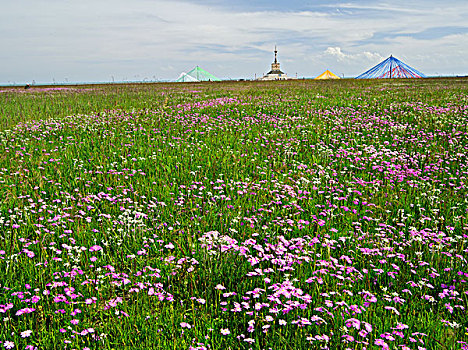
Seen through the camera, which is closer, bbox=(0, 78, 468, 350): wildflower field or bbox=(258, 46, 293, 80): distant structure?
bbox=(0, 78, 468, 350): wildflower field

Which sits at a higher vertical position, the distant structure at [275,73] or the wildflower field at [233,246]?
the distant structure at [275,73]

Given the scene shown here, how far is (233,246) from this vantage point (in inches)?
155

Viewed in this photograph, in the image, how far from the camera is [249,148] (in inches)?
354

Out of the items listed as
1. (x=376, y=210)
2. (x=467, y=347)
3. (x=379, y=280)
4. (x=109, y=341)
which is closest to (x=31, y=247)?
(x=109, y=341)

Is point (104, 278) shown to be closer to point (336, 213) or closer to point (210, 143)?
point (336, 213)

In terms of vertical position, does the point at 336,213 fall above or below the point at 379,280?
above

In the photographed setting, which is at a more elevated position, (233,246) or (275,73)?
(275,73)

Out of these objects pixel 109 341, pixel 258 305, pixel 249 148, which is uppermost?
pixel 249 148

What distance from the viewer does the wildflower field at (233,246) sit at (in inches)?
116

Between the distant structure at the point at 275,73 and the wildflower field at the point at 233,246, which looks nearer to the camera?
the wildflower field at the point at 233,246

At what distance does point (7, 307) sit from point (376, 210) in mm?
5148

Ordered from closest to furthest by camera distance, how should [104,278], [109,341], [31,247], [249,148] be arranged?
[109,341]
[104,278]
[31,247]
[249,148]

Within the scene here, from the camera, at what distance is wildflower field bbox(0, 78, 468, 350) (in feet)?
9.66

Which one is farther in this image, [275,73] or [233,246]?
[275,73]
